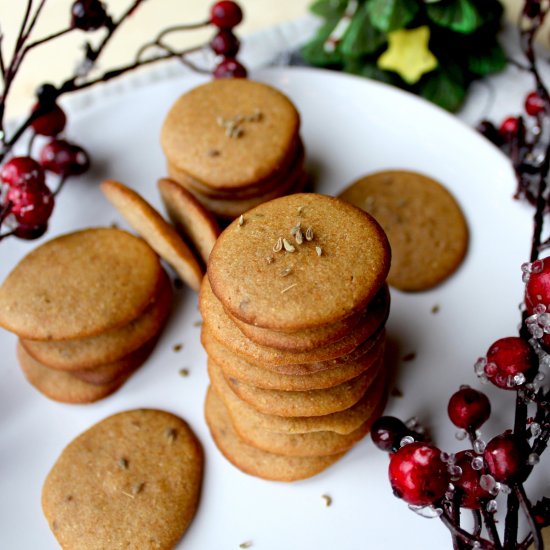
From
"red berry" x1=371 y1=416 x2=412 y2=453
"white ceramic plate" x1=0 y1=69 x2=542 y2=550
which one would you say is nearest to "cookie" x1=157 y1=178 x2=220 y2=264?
"white ceramic plate" x1=0 y1=69 x2=542 y2=550

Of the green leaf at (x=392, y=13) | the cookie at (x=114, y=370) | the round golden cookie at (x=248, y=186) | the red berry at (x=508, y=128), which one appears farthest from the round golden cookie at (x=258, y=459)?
the green leaf at (x=392, y=13)

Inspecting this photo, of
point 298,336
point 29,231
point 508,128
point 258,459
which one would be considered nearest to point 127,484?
point 258,459

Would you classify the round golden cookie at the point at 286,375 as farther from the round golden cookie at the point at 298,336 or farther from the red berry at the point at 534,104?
the red berry at the point at 534,104

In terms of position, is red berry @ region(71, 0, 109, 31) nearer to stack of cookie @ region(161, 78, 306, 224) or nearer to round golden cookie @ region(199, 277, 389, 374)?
stack of cookie @ region(161, 78, 306, 224)

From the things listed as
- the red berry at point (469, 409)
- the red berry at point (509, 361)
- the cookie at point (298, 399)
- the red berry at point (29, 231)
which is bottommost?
the red berry at point (469, 409)

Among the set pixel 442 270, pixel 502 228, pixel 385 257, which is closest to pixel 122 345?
pixel 385 257

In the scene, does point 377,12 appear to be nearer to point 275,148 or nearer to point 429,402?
point 275,148
